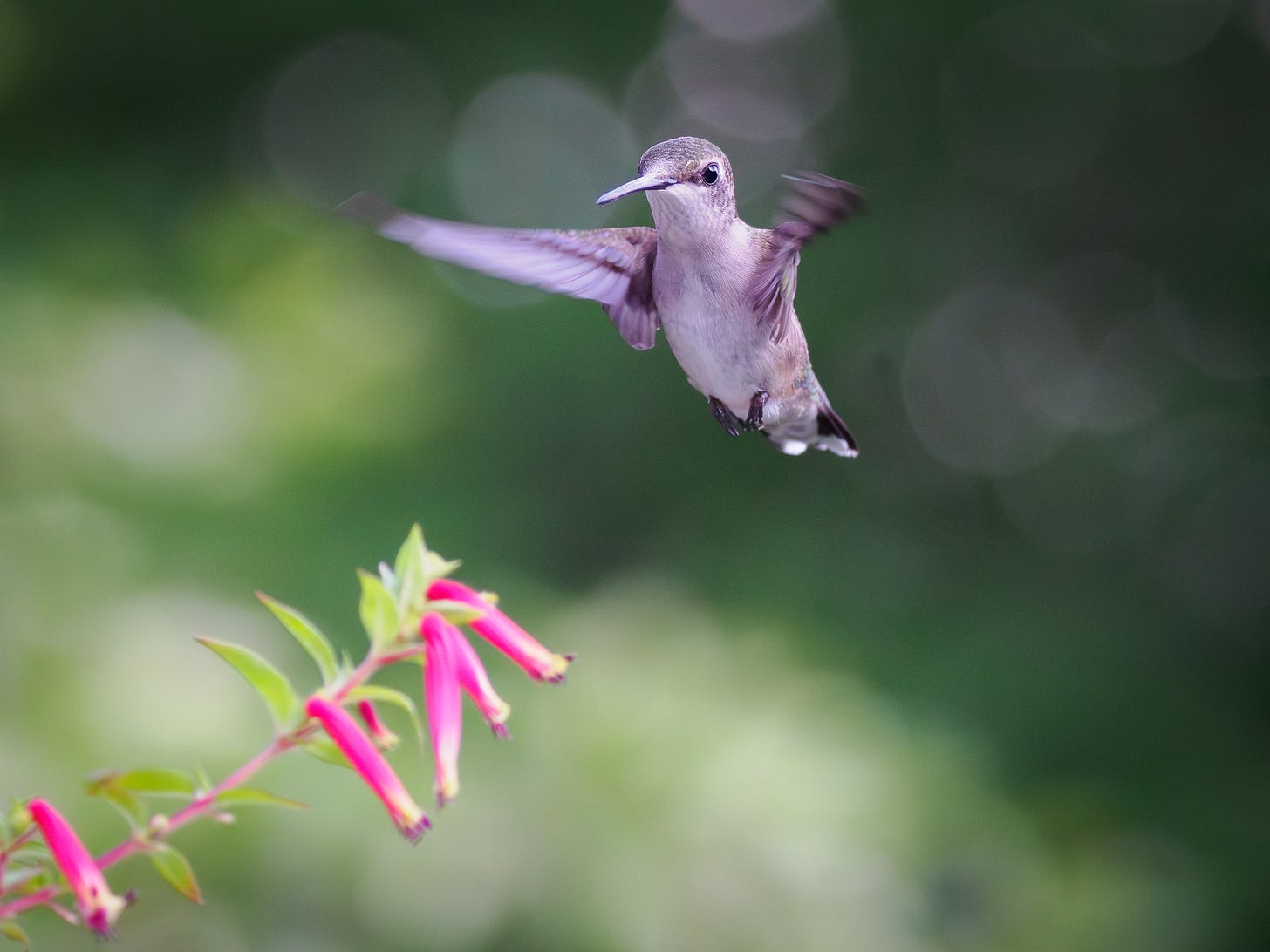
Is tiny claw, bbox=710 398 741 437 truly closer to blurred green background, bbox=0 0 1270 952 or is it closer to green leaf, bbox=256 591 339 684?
green leaf, bbox=256 591 339 684

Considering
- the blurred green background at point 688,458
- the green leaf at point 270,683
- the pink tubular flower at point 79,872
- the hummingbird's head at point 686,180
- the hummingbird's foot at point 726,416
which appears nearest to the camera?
the pink tubular flower at point 79,872

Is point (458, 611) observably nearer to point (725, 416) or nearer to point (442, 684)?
point (442, 684)

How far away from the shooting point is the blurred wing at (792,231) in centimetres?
94

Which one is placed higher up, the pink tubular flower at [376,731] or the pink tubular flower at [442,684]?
the pink tubular flower at [442,684]

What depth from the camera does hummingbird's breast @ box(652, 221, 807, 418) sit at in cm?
128

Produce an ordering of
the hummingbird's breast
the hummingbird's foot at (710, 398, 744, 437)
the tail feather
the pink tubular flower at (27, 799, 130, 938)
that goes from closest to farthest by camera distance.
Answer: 1. the pink tubular flower at (27, 799, 130, 938)
2. the hummingbird's breast
3. the hummingbird's foot at (710, 398, 744, 437)
4. the tail feather

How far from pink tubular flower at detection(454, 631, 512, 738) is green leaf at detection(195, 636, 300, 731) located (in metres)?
0.14

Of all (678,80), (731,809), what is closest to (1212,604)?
(678,80)

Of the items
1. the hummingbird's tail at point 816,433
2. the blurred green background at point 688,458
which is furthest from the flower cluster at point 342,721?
the blurred green background at point 688,458

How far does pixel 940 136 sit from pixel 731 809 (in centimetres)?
Result: 351

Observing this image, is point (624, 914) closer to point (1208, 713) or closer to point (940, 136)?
point (1208, 713)

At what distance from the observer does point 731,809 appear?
7.97ft

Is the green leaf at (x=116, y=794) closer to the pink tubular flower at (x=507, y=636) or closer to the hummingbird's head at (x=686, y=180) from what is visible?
the pink tubular flower at (x=507, y=636)

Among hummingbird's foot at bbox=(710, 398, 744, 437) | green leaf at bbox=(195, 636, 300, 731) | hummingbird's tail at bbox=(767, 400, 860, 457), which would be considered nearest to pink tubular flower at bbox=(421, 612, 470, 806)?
green leaf at bbox=(195, 636, 300, 731)
